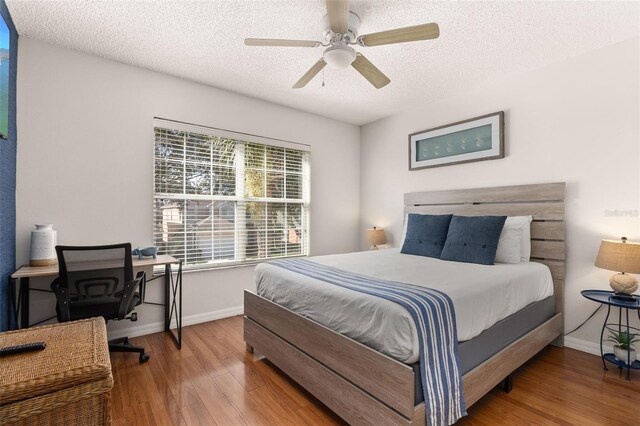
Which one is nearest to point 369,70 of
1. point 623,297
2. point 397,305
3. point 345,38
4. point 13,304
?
point 345,38

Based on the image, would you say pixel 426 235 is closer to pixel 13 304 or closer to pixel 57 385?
pixel 57 385

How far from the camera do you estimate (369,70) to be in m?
2.24

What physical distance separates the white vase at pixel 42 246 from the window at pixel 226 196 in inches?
31.9

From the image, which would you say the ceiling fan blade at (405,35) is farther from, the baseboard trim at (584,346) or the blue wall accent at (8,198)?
the baseboard trim at (584,346)

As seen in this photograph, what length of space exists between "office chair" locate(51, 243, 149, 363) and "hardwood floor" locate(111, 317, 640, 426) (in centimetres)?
51

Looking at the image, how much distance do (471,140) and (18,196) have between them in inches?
167

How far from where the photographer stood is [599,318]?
2510mm

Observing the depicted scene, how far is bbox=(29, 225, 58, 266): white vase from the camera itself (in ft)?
7.52

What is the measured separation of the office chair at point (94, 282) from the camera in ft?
6.68

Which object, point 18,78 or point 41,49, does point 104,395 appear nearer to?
point 18,78

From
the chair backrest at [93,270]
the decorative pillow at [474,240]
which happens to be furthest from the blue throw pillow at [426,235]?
the chair backrest at [93,270]

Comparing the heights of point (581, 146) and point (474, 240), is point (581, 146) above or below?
above

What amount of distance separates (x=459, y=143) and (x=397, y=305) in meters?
2.65

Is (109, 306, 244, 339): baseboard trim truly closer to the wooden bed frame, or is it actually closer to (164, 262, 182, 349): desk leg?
(164, 262, 182, 349): desk leg
